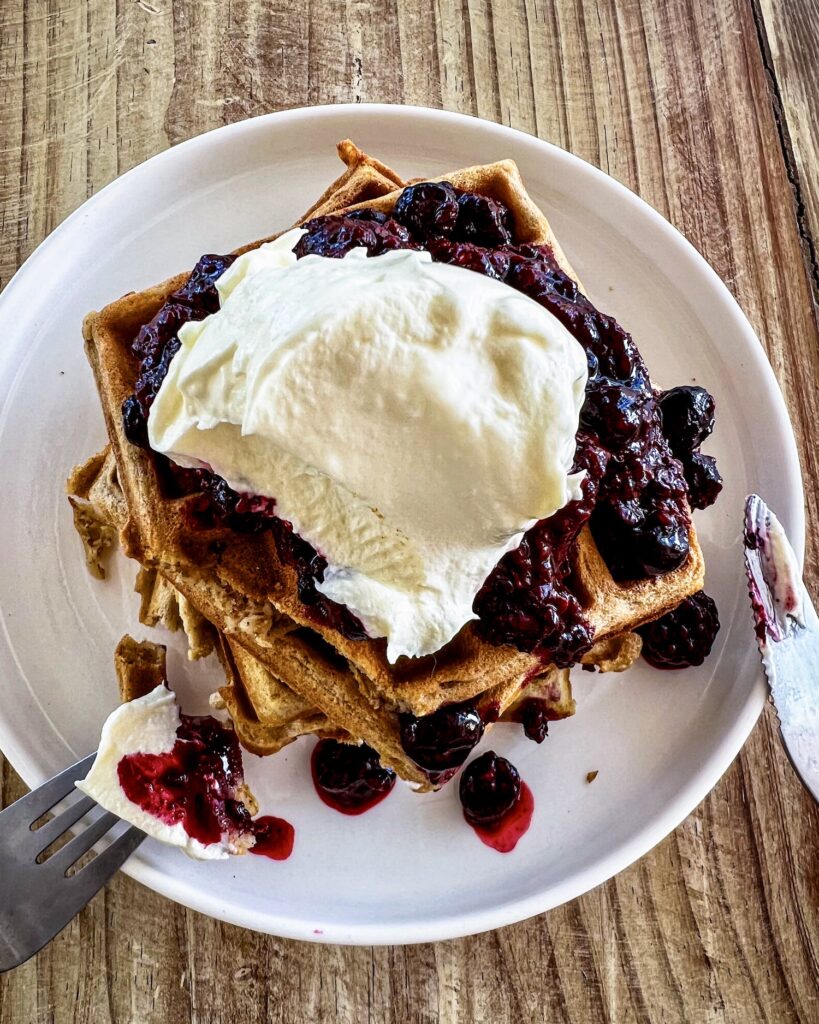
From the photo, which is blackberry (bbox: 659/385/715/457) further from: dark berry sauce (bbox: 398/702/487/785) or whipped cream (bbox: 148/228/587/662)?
dark berry sauce (bbox: 398/702/487/785)

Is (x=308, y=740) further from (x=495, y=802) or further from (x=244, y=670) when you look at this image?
(x=495, y=802)

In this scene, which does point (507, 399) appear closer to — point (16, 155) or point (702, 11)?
point (16, 155)

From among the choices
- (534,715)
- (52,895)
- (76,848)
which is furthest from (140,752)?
(534,715)

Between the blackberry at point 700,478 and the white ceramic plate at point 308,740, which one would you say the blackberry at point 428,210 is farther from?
the blackberry at point 700,478

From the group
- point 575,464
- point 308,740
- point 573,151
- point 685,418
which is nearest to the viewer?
point 575,464

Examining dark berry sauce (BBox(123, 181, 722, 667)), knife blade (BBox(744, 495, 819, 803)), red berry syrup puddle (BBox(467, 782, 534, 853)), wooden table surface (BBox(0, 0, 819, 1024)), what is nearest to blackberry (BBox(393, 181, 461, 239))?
dark berry sauce (BBox(123, 181, 722, 667))

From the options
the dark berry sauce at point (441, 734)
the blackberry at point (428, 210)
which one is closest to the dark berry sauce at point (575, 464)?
the blackberry at point (428, 210)

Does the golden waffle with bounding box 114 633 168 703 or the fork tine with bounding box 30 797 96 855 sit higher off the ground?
the golden waffle with bounding box 114 633 168 703
